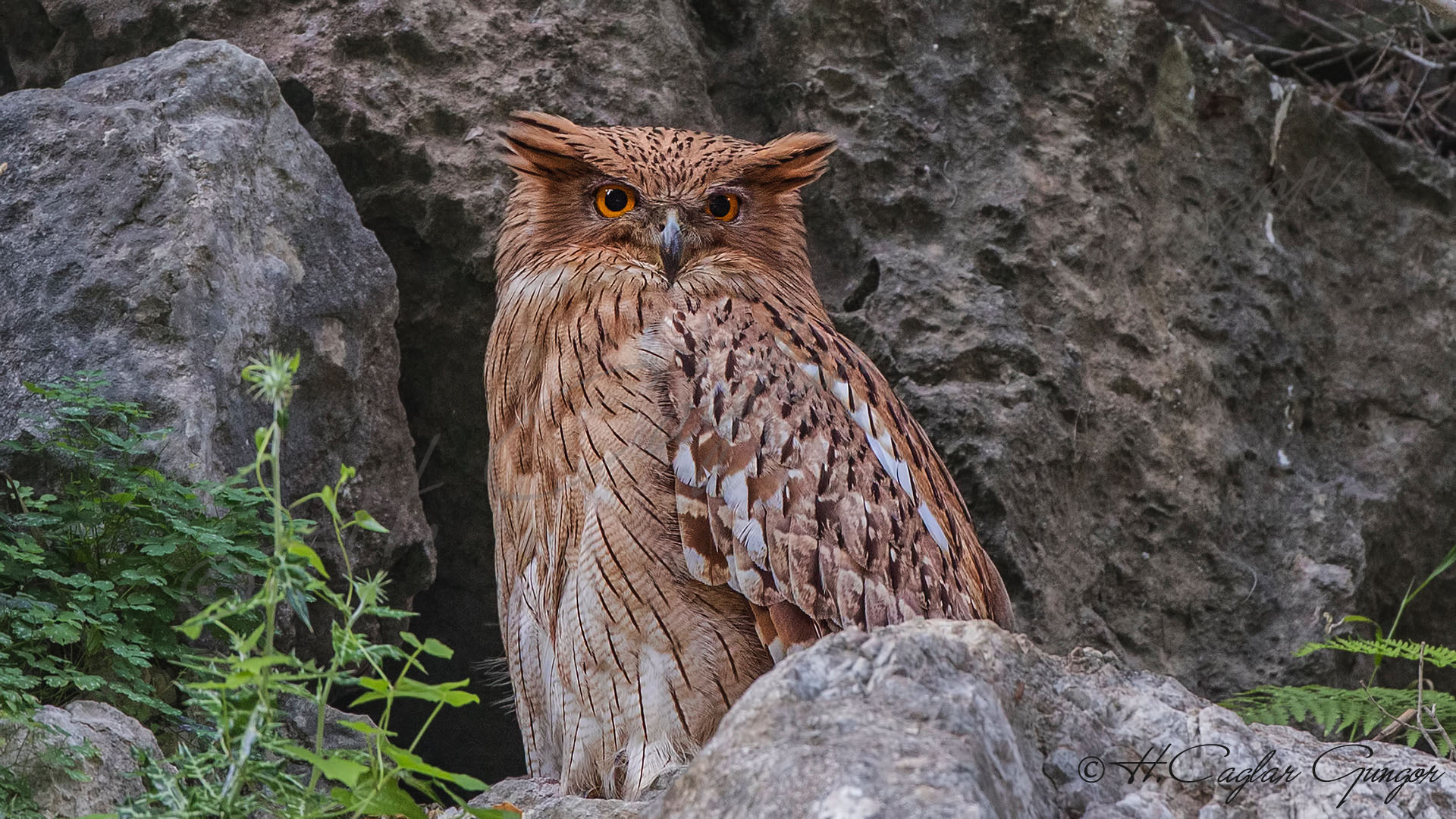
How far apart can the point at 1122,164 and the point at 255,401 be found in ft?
9.44

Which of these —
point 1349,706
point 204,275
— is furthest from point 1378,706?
point 204,275

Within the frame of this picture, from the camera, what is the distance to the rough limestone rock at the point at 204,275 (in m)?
3.35

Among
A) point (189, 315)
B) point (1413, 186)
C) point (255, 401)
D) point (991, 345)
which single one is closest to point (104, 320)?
point (189, 315)

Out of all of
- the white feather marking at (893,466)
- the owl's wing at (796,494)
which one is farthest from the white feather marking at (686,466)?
the white feather marking at (893,466)

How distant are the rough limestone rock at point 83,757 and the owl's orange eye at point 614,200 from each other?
5.06ft

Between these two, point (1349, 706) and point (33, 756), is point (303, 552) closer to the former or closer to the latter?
point (33, 756)

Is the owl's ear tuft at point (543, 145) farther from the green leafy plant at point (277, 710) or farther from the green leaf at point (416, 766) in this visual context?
the green leaf at point (416, 766)

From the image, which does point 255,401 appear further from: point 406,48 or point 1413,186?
point 1413,186

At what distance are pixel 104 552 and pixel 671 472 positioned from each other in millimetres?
1202

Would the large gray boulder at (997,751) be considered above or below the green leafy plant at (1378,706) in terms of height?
above

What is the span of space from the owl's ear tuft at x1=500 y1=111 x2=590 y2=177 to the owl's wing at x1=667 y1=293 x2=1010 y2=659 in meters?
0.52

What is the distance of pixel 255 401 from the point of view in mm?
3635

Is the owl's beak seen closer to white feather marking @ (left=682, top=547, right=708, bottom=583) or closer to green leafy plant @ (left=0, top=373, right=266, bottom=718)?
white feather marking @ (left=682, top=547, right=708, bottom=583)

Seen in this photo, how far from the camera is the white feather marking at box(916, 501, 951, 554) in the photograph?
10.2 ft
